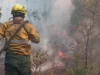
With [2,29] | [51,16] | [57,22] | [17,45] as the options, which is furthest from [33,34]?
[51,16]

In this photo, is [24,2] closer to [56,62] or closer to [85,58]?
[56,62]

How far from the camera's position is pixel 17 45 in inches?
183

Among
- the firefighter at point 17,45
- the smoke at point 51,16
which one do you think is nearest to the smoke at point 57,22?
the smoke at point 51,16

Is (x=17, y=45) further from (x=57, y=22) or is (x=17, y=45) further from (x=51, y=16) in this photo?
(x=51, y=16)

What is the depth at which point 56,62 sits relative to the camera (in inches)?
609

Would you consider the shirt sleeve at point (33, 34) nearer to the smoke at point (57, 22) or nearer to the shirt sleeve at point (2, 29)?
the shirt sleeve at point (2, 29)

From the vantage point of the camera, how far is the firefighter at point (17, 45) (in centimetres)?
466

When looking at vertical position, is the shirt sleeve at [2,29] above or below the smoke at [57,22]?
above

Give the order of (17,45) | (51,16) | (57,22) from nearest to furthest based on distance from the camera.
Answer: (17,45)
(57,22)
(51,16)

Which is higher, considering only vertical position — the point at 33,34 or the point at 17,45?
the point at 33,34

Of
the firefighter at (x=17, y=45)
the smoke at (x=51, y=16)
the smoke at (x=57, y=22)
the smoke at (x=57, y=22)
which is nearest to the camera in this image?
the firefighter at (x=17, y=45)

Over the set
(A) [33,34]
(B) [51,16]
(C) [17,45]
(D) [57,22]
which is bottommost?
(D) [57,22]

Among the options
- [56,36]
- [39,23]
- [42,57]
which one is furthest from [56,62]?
[39,23]

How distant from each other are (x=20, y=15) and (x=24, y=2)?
26316 millimetres
